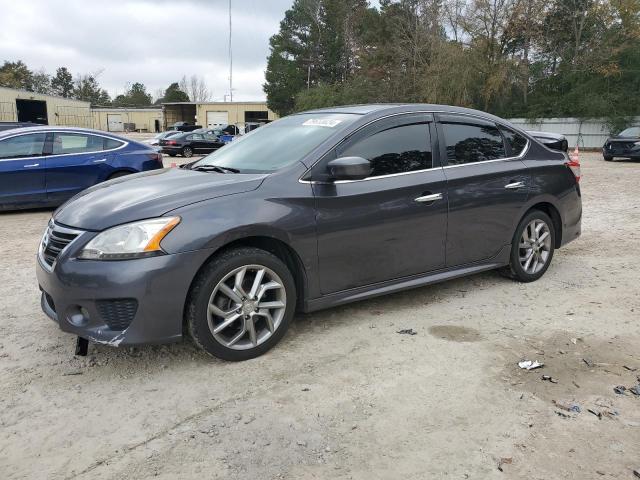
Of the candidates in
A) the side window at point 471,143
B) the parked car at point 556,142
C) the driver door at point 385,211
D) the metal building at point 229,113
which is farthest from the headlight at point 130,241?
the metal building at point 229,113

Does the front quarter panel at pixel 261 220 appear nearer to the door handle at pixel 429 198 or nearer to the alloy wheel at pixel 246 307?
the alloy wheel at pixel 246 307

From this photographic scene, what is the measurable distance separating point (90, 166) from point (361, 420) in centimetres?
781

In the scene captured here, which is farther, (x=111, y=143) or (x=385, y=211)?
(x=111, y=143)

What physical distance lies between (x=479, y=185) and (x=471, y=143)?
0.42 m

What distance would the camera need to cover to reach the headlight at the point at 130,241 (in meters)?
3.16

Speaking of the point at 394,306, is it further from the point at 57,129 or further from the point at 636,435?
the point at 57,129

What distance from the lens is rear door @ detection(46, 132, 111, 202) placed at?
8945 millimetres

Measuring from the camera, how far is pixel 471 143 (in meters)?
4.79

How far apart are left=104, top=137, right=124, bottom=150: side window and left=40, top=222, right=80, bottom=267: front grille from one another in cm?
630

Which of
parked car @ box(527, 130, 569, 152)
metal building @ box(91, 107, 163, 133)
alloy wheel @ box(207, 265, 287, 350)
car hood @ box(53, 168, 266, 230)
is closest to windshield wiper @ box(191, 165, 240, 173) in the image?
car hood @ box(53, 168, 266, 230)

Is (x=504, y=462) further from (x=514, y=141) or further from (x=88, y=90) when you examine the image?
(x=88, y=90)

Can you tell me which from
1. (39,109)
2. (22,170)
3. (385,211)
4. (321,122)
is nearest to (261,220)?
(385,211)

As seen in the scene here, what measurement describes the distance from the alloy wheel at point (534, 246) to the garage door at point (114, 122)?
78.2 m

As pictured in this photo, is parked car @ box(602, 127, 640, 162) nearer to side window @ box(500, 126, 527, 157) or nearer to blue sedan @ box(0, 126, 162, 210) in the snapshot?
side window @ box(500, 126, 527, 157)
